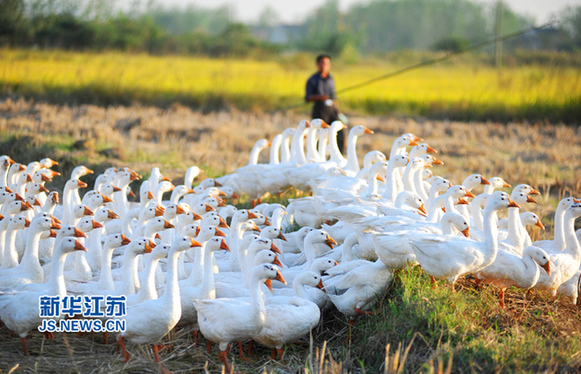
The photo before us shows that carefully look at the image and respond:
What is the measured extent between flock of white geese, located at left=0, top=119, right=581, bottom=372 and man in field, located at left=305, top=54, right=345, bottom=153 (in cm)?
454

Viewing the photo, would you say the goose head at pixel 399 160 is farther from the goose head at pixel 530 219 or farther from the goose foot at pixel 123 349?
the goose foot at pixel 123 349

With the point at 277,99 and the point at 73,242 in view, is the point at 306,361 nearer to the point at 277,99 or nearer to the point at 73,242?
the point at 73,242

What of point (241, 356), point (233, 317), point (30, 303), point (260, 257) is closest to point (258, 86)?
point (260, 257)

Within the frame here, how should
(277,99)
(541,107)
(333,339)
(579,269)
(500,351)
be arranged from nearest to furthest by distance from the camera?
(500,351)
(333,339)
(579,269)
(541,107)
(277,99)

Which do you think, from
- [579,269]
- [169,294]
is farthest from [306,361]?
[579,269]

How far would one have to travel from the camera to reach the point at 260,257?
5.14 metres

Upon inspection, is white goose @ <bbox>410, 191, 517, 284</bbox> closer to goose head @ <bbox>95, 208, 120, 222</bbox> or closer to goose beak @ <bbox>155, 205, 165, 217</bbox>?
goose beak @ <bbox>155, 205, 165, 217</bbox>

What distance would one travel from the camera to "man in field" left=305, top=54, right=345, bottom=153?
11.5m

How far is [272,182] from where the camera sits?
8609mm

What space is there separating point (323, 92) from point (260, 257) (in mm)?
6970

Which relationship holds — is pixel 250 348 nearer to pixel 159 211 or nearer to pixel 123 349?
pixel 123 349

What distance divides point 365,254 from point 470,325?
1556 mm

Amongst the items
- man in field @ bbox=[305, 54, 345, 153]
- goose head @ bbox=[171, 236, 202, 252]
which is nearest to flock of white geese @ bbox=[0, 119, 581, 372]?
goose head @ bbox=[171, 236, 202, 252]

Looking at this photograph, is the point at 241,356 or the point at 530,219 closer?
the point at 241,356
